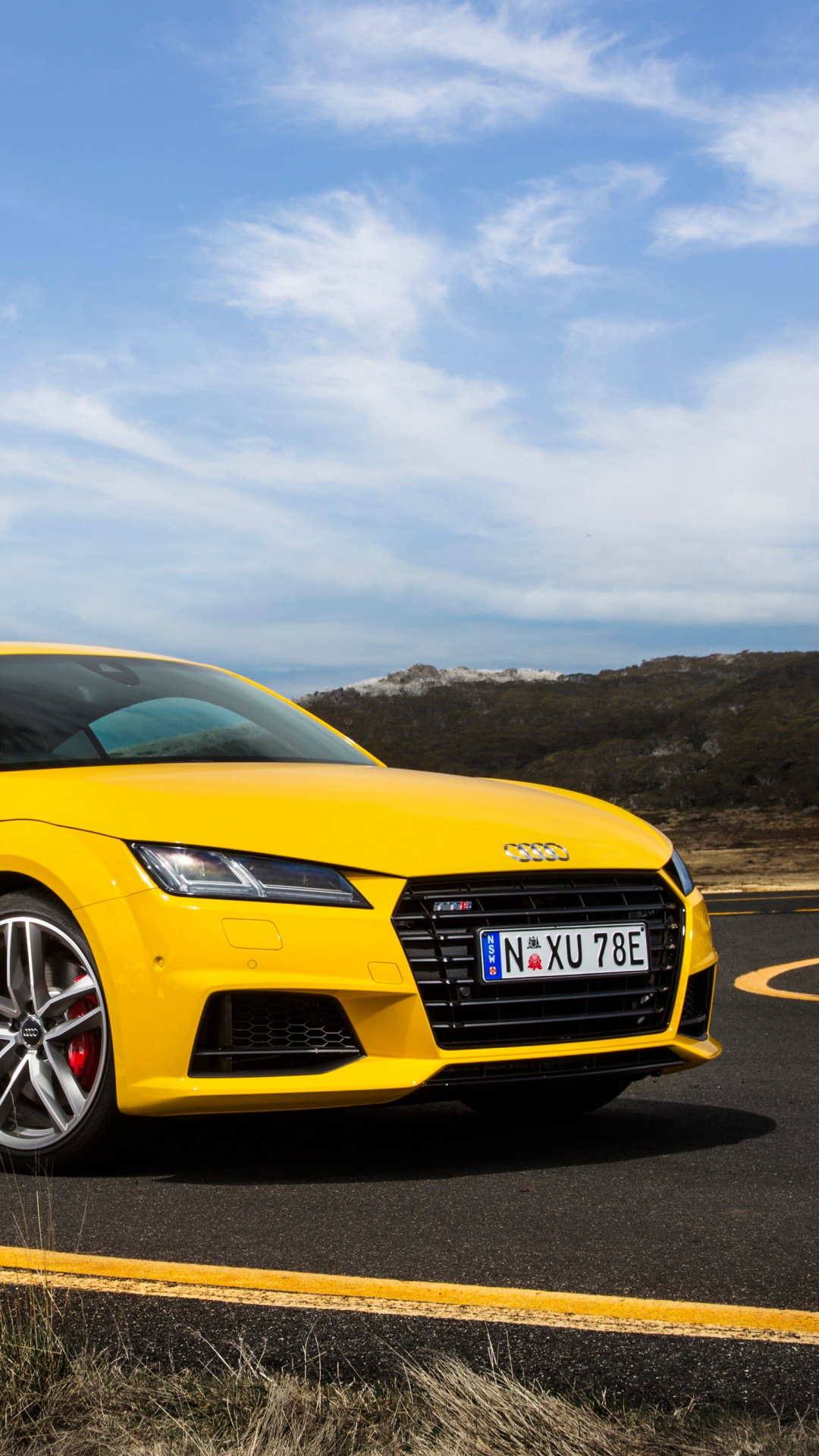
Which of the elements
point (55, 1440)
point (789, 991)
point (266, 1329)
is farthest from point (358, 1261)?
point (789, 991)

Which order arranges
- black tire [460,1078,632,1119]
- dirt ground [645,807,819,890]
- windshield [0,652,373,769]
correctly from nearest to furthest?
windshield [0,652,373,769], black tire [460,1078,632,1119], dirt ground [645,807,819,890]

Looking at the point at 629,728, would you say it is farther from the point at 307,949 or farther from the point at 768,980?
the point at 307,949

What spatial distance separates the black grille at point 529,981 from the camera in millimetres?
3482

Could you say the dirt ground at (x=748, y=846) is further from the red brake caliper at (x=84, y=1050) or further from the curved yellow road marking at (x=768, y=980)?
the red brake caliper at (x=84, y=1050)

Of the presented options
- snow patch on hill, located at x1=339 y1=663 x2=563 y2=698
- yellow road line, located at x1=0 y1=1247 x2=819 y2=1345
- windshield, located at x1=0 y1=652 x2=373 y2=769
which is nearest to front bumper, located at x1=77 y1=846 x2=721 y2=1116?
yellow road line, located at x1=0 y1=1247 x2=819 y2=1345

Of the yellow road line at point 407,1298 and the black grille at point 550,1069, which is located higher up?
the black grille at point 550,1069

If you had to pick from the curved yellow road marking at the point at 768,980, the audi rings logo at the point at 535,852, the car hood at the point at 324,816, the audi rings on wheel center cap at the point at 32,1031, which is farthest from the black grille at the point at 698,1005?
the curved yellow road marking at the point at 768,980

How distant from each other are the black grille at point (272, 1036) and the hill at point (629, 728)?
29272 millimetres

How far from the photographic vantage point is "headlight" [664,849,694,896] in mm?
4141

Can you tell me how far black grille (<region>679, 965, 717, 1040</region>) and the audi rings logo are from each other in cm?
60

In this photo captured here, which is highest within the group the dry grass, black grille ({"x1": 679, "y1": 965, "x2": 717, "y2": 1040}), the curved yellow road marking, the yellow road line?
black grille ({"x1": 679, "y1": 965, "x2": 717, "y2": 1040})

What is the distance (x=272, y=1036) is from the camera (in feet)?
11.3

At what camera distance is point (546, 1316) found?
8.15 ft

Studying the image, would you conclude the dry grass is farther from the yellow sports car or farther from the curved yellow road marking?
the curved yellow road marking
